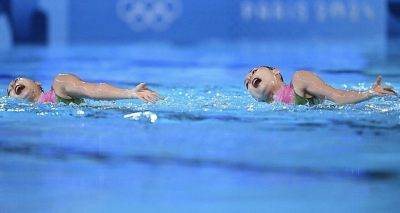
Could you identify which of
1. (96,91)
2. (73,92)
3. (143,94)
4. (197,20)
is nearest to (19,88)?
(73,92)

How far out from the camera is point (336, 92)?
15.0 feet

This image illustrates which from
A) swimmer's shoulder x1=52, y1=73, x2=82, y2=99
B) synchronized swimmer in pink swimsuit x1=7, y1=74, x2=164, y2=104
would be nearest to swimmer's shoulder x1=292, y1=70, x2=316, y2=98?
synchronized swimmer in pink swimsuit x1=7, y1=74, x2=164, y2=104

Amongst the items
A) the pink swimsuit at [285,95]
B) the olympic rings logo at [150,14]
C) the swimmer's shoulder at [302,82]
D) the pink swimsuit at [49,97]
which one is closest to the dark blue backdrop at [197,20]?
the olympic rings logo at [150,14]

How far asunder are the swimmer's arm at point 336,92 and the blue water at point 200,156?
0.34 ft

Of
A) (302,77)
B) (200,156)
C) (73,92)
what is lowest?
(200,156)

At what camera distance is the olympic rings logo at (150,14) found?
1338cm

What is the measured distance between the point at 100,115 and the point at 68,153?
115 centimetres

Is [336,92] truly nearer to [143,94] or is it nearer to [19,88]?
[143,94]

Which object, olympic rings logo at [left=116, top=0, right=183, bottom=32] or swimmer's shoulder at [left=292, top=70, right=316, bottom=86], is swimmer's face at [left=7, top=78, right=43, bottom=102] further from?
olympic rings logo at [left=116, top=0, right=183, bottom=32]

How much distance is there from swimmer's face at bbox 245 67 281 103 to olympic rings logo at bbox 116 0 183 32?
28.1 feet

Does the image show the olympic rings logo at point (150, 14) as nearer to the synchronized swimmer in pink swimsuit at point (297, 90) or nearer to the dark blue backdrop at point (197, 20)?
the dark blue backdrop at point (197, 20)

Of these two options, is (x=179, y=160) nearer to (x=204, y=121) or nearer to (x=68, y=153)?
(x=68, y=153)

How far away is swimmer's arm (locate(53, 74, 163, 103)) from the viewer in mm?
4547

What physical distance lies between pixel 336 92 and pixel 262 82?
0.62 m
